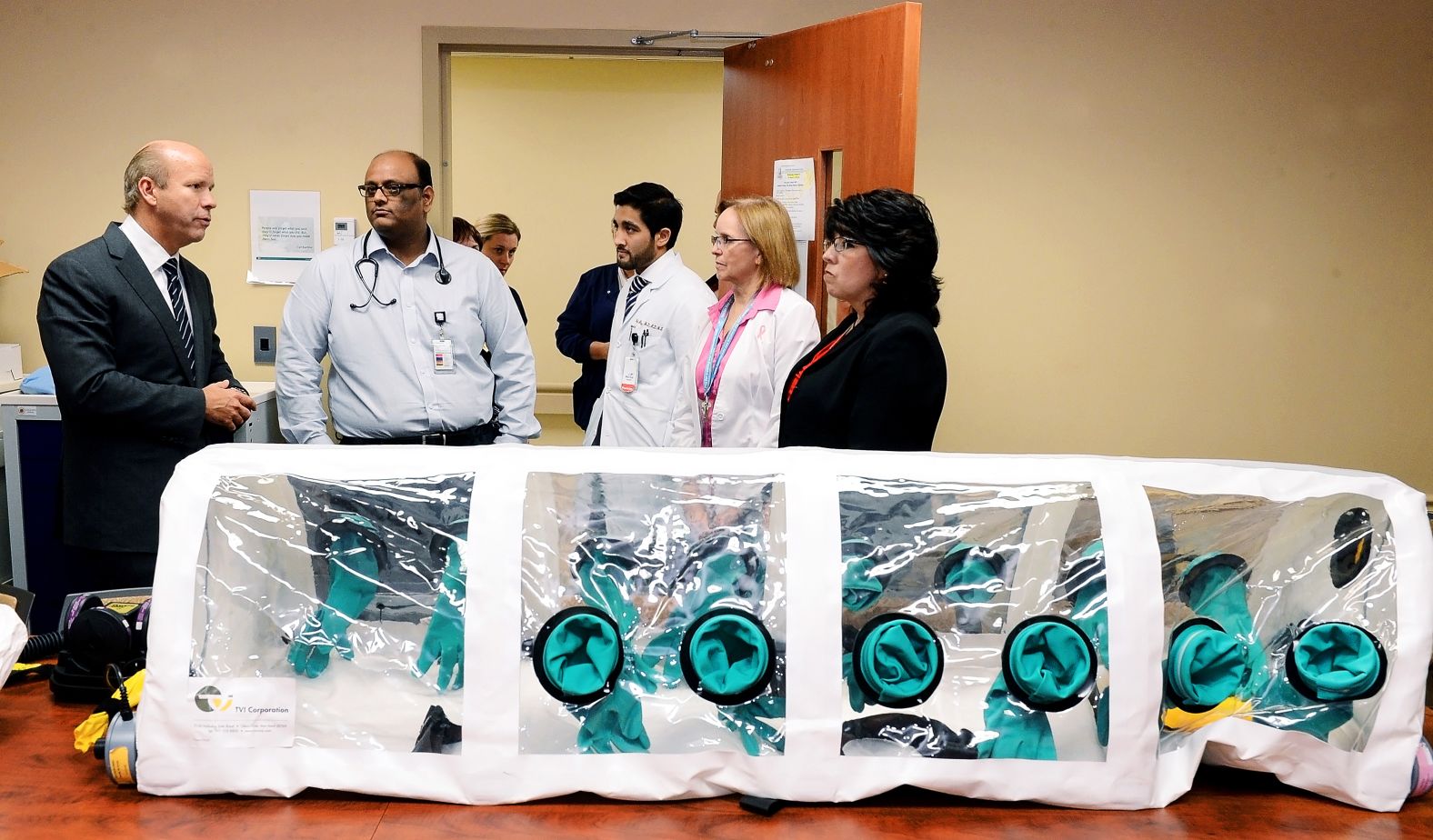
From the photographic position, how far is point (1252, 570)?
1477 millimetres

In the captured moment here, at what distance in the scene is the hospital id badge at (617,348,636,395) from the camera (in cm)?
A: 315

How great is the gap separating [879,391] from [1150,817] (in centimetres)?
86

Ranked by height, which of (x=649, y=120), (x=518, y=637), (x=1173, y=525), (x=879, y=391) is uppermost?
Result: (x=649, y=120)

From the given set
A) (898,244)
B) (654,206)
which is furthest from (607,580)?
(654,206)

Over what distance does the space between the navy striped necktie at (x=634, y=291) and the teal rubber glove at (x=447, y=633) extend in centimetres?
185

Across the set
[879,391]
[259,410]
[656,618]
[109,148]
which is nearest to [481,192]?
[109,148]

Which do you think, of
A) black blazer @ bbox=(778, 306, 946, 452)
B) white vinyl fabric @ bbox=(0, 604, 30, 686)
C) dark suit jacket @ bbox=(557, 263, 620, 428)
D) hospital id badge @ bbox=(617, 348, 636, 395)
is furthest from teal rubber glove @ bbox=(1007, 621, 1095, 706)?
dark suit jacket @ bbox=(557, 263, 620, 428)

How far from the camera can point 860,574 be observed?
142 cm

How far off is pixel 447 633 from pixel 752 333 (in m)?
1.47

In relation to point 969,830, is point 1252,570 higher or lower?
higher

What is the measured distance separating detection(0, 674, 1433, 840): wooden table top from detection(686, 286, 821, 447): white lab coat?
1421 millimetres

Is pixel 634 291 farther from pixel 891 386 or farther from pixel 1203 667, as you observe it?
pixel 1203 667

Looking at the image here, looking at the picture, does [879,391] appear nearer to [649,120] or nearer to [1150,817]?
[1150,817]

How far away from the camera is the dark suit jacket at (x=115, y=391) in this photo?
2.28m
